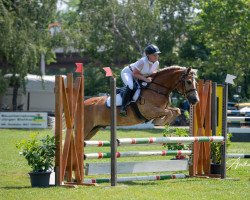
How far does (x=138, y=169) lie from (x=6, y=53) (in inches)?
904

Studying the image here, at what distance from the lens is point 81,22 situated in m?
39.1

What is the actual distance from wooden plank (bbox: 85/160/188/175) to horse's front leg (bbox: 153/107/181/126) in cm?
84

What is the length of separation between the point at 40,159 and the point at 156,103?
2.87 meters

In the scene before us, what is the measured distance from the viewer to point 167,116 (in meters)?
11.3

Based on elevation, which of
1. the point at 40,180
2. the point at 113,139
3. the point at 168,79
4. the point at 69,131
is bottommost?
the point at 40,180

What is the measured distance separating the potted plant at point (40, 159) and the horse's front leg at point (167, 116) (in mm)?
2478

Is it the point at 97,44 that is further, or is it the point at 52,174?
the point at 97,44

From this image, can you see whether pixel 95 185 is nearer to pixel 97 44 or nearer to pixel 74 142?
pixel 74 142

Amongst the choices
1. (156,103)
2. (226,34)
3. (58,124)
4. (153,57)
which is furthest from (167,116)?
(226,34)

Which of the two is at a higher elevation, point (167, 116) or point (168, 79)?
point (168, 79)

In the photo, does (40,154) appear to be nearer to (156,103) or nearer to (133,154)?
(133,154)

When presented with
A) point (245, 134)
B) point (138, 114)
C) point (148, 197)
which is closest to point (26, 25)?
point (245, 134)

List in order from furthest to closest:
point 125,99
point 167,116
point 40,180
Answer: point 125,99 → point 167,116 → point 40,180

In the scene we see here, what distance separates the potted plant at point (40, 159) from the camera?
30.9 feet
